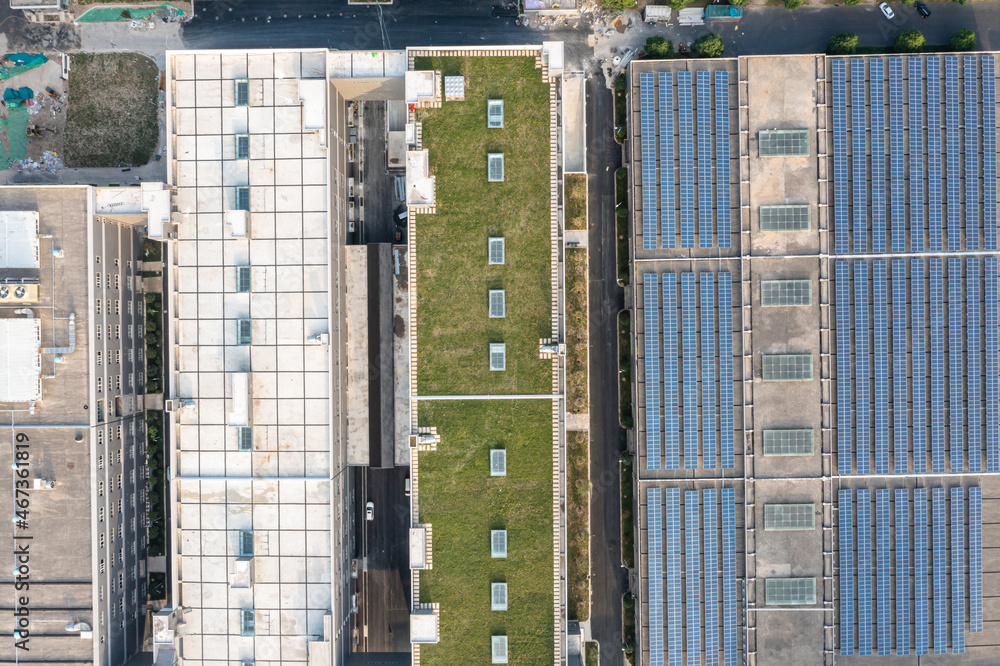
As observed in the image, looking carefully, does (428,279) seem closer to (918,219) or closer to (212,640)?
(212,640)

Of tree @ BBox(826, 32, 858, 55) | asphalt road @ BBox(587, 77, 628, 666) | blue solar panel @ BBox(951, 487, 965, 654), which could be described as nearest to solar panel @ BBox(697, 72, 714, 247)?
asphalt road @ BBox(587, 77, 628, 666)

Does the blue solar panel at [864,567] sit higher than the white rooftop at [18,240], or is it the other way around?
the white rooftop at [18,240]

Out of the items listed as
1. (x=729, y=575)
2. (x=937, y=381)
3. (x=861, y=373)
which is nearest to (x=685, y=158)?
(x=861, y=373)

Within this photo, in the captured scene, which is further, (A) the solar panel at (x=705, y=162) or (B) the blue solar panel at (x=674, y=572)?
(B) the blue solar panel at (x=674, y=572)

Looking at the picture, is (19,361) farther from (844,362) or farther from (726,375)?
(844,362)

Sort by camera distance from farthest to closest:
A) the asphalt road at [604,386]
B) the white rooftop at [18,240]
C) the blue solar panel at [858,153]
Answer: the asphalt road at [604,386] → the blue solar panel at [858,153] → the white rooftop at [18,240]

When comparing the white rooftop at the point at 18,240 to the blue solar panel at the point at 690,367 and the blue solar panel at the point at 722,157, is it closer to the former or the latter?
the blue solar panel at the point at 690,367

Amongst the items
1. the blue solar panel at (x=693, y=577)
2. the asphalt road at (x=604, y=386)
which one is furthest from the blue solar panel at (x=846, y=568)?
the asphalt road at (x=604, y=386)
